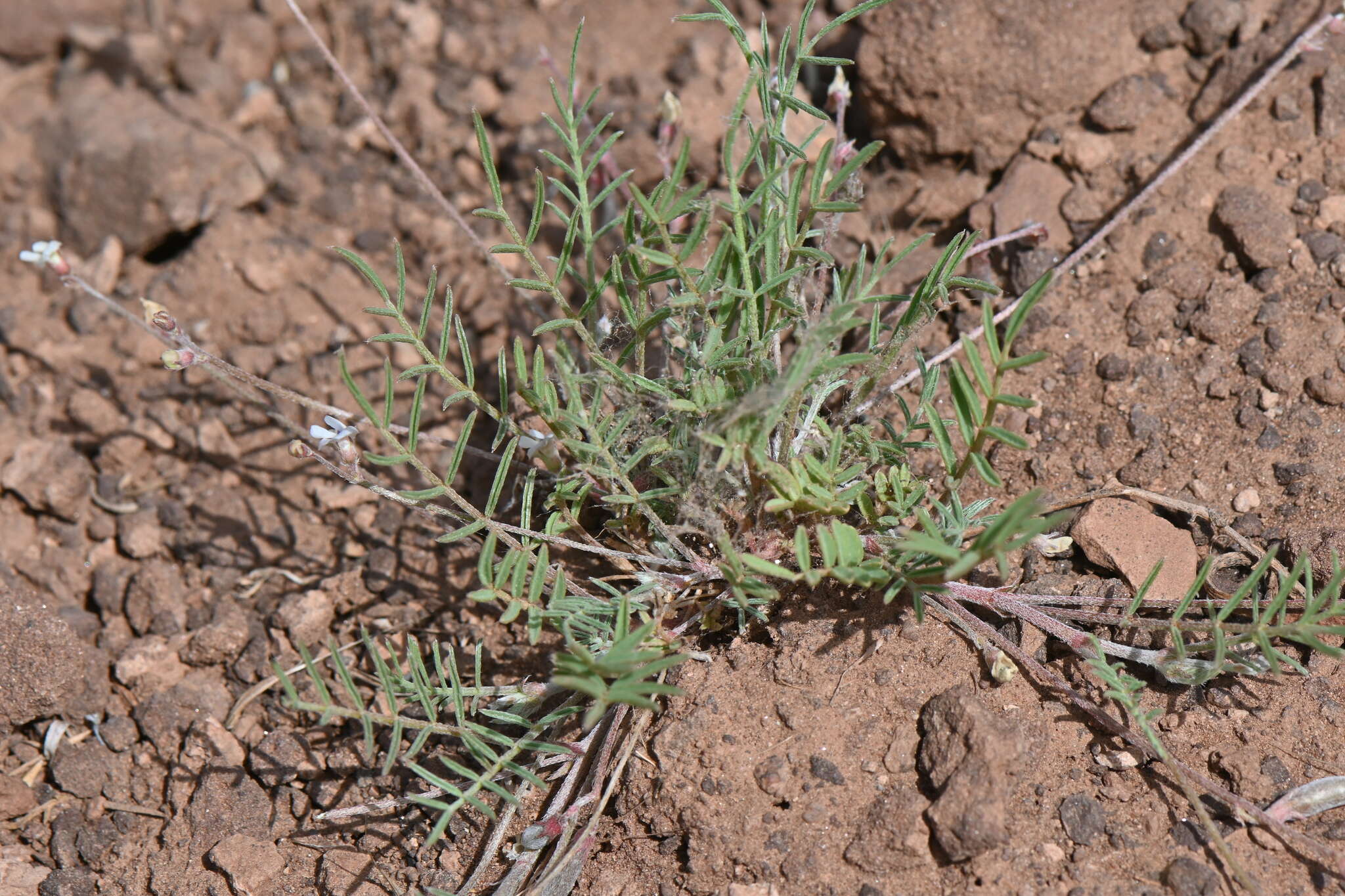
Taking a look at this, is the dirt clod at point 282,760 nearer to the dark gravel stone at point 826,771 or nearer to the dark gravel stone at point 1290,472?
the dark gravel stone at point 826,771

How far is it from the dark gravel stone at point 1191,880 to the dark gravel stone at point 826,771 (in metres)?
0.65

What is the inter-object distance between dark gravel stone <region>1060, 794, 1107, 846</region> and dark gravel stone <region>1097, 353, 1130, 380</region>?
109cm

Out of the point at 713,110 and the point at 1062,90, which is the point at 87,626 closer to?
the point at 713,110

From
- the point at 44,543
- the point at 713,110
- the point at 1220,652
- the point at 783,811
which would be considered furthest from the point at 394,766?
the point at 713,110

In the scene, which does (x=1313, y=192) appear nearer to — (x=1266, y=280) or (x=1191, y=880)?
(x=1266, y=280)

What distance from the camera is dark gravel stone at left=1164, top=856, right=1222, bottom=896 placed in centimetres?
197

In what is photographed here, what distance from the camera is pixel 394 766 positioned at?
8.17 feet

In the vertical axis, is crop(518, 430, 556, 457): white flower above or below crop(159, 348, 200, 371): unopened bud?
below

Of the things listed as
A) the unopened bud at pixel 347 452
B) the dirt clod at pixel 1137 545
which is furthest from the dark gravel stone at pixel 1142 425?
the unopened bud at pixel 347 452

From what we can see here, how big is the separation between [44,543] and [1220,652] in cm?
307

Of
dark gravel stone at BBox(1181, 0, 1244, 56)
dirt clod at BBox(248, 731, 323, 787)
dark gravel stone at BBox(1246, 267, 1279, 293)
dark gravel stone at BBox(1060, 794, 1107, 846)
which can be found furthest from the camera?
dark gravel stone at BBox(1181, 0, 1244, 56)

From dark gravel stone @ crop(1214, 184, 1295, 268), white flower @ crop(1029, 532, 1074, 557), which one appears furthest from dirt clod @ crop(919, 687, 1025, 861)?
dark gravel stone @ crop(1214, 184, 1295, 268)

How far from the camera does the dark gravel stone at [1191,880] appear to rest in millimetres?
1969

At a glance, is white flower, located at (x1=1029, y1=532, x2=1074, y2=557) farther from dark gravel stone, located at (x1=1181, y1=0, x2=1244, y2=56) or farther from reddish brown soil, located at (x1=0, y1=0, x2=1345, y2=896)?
dark gravel stone, located at (x1=1181, y1=0, x2=1244, y2=56)
